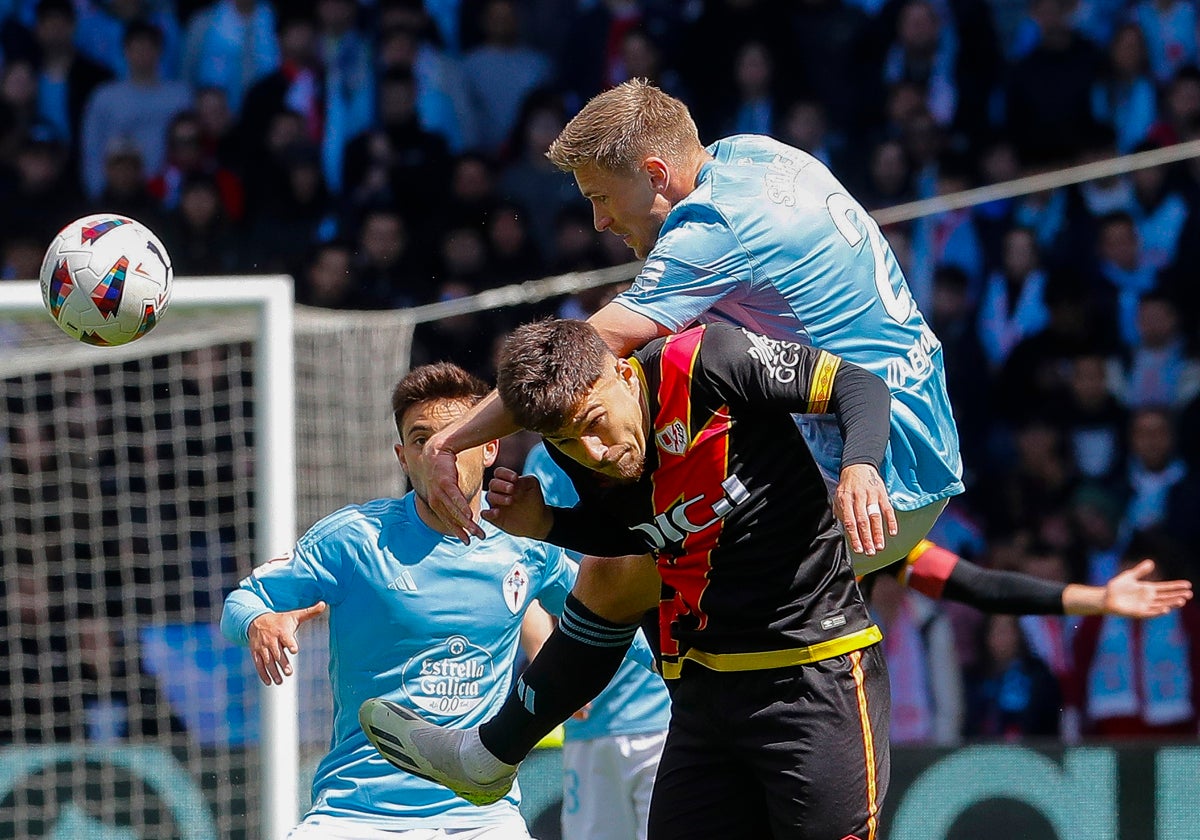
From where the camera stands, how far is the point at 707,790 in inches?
145

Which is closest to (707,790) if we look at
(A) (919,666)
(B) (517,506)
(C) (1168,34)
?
(B) (517,506)

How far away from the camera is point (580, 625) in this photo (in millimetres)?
3918

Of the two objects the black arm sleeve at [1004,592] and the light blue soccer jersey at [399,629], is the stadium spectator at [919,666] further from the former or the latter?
the light blue soccer jersey at [399,629]

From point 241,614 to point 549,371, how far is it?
Answer: 4.58ft

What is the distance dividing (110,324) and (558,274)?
442 cm

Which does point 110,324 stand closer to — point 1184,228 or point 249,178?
point 249,178

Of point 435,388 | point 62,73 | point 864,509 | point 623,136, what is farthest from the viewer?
point 62,73

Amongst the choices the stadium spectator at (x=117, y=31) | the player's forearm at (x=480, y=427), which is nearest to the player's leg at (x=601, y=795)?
the player's forearm at (x=480, y=427)

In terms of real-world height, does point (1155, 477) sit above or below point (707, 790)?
above

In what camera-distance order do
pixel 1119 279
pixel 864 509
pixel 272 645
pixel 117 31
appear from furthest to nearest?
1. pixel 117 31
2. pixel 1119 279
3. pixel 272 645
4. pixel 864 509

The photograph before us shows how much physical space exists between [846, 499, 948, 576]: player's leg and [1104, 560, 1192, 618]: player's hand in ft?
3.78

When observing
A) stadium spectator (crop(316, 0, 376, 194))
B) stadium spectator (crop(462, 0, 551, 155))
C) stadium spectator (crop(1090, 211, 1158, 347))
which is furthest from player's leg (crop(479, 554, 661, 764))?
stadium spectator (crop(462, 0, 551, 155))

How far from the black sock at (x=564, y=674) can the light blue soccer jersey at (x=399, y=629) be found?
0.57 meters

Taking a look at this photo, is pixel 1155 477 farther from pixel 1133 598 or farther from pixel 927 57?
pixel 1133 598
